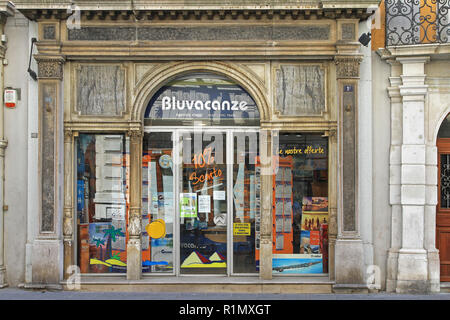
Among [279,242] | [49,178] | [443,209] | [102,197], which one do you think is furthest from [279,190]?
[49,178]

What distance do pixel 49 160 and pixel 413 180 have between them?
21.2 feet

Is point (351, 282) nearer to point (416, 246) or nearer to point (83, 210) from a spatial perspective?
point (416, 246)

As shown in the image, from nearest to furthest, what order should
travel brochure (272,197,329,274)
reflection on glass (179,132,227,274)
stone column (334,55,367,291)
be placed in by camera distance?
stone column (334,55,367,291)
travel brochure (272,197,329,274)
reflection on glass (179,132,227,274)

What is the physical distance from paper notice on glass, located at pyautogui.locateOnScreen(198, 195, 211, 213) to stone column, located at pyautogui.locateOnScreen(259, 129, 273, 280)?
1019mm

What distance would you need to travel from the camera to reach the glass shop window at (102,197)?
382 inches

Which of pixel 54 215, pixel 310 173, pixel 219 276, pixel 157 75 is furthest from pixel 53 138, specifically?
pixel 310 173

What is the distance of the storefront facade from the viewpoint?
30.6ft

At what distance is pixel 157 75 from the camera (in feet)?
31.3

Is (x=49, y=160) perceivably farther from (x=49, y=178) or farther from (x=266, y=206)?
(x=266, y=206)

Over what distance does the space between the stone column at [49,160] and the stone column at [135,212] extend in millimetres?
1242

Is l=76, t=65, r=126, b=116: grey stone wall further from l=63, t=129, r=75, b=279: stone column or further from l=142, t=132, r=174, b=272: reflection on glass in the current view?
l=142, t=132, r=174, b=272: reflection on glass

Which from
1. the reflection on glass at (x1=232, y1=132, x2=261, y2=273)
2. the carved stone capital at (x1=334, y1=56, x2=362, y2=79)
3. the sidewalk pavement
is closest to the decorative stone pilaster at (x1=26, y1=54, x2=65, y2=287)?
the sidewalk pavement

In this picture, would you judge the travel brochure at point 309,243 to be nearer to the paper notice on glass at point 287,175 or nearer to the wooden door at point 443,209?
the paper notice on glass at point 287,175

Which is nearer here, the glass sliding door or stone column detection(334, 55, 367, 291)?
stone column detection(334, 55, 367, 291)
